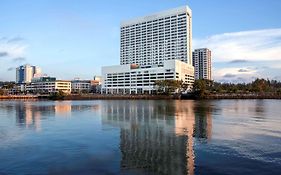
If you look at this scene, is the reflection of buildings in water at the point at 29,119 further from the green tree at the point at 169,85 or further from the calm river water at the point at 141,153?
the green tree at the point at 169,85

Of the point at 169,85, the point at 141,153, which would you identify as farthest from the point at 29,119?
the point at 169,85

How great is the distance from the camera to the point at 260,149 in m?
20.3

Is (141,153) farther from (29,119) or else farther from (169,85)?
(169,85)

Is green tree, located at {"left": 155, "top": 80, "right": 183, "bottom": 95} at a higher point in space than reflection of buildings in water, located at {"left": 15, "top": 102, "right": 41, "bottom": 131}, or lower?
higher

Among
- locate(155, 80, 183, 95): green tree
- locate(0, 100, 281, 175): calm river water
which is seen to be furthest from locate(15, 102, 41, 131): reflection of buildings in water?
locate(155, 80, 183, 95): green tree

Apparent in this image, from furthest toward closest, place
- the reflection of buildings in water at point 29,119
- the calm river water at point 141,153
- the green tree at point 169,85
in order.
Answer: the green tree at point 169,85 → the reflection of buildings in water at point 29,119 → the calm river water at point 141,153

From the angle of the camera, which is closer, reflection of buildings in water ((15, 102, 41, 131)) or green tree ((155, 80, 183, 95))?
reflection of buildings in water ((15, 102, 41, 131))

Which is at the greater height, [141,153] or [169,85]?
[169,85]

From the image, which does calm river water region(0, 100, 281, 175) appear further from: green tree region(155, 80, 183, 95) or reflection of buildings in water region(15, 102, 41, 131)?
green tree region(155, 80, 183, 95)

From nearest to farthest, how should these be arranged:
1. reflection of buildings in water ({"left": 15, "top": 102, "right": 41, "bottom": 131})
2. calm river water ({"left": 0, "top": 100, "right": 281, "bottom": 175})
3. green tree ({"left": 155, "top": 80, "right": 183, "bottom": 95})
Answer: calm river water ({"left": 0, "top": 100, "right": 281, "bottom": 175}), reflection of buildings in water ({"left": 15, "top": 102, "right": 41, "bottom": 131}), green tree ({"left": 155, "top": 80, "right": 183, "bottom": 95})

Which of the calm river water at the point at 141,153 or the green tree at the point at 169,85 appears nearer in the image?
the calm river water at the point at 141,153

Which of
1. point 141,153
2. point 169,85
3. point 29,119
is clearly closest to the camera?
point 141,153

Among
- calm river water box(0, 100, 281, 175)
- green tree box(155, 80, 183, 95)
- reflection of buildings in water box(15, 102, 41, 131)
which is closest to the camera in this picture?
calm river water box(0, 100, 281, 175)

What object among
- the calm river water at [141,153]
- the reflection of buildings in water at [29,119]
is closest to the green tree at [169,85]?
the reflection of buildings in water at [29,119]
